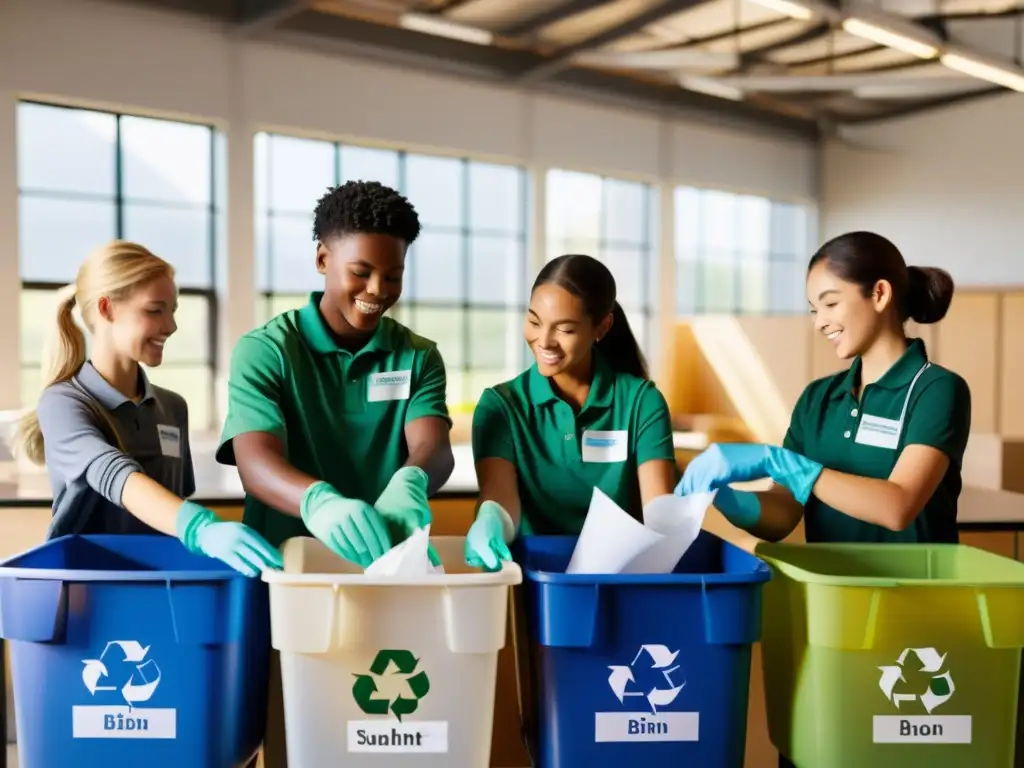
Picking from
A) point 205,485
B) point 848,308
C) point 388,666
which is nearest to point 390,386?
point 388,666

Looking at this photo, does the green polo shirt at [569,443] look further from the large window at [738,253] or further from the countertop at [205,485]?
the large window at [738,253]

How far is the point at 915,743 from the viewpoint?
4.35ft

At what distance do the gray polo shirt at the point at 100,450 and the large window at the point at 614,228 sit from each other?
7903 millimetres

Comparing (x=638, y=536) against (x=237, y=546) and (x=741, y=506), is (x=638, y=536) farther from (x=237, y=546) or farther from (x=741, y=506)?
(x=237, y=546)

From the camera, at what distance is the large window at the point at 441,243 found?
26.3ft

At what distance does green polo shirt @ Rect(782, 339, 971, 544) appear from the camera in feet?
5.27

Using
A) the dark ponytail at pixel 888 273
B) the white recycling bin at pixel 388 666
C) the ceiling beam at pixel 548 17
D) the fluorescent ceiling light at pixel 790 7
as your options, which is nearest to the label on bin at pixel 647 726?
the white recycling bin at pixel 388 666

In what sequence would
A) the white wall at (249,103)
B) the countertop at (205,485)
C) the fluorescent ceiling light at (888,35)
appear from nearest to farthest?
the countertop at (205,485) < the fluorescent ceiling light at (888,35) < the white wall at (249,103)

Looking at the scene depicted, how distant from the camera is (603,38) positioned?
823 cm

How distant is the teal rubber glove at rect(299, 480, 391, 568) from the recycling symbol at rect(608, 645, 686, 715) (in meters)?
0.36

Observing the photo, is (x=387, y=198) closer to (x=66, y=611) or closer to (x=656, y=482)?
(x=656, y=482)

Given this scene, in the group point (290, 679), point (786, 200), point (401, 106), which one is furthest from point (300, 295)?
point (290, 679)

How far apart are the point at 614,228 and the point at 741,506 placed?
8.87 metres

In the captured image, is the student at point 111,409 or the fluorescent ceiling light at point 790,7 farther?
the fluorescent ceiling light at point 790,7
